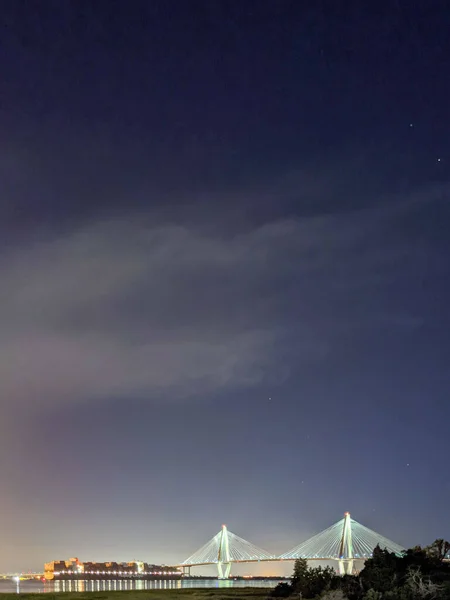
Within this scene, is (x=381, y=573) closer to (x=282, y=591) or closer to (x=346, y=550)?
(x=282, y=591)

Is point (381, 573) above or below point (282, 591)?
above

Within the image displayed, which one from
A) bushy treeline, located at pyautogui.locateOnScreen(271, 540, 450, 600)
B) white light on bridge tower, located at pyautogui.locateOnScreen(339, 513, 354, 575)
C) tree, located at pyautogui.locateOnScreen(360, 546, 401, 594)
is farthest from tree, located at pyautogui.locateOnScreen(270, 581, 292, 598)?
white light on bridge tower, located at pyautogui.locateOnScreen(339, 513, 354, 575)

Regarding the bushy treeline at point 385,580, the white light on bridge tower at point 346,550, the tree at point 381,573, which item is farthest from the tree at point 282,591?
the white light on bridge tower at point 346,550

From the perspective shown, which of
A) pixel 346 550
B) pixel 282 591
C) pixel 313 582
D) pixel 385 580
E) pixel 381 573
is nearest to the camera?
pixel 385 580

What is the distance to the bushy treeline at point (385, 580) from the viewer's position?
4391cm

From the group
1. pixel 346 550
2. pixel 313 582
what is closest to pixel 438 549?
pixel 313 582

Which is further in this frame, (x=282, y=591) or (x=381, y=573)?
(x=282, y=591)

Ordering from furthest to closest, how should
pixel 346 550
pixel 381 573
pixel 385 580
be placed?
pixel 346 550, pixel 381 573, pixel 385 580

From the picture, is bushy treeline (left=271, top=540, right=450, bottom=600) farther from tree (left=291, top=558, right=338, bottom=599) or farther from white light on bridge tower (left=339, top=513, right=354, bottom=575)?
white light on bridge tower (left=339, top=513, right=354, bottom=575)

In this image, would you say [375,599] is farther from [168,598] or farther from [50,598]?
[50,598]

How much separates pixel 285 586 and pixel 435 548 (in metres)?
14.8

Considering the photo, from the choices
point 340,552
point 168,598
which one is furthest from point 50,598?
point 340,552

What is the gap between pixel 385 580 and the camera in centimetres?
4984

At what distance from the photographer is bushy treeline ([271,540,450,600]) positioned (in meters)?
43.9
